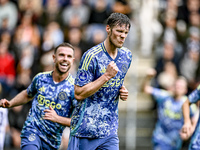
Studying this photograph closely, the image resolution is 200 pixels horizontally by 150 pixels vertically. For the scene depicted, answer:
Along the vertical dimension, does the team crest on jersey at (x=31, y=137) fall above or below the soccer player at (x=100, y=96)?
below

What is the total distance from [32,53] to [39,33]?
1073mm

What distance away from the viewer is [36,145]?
22.4ft

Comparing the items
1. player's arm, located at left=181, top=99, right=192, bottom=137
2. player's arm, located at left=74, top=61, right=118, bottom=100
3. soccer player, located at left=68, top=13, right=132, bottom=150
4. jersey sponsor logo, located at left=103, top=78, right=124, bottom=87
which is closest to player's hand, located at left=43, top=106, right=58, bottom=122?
soccer player, located at left=68, top=13, right=132, bottom=150

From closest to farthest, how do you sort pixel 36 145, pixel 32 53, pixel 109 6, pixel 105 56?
pixel 105 56 < pixel 36 145 < pixel 32 53 < pixel 109 6

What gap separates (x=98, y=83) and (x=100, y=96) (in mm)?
380

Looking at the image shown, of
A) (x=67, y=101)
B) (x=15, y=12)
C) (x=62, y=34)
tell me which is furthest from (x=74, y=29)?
(x=67, y=101)

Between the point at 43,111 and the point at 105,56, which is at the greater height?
the point at 105,56

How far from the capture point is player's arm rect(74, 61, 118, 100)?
5.74 m

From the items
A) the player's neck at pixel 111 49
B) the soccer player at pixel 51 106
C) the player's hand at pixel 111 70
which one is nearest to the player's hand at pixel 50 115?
the soccer player at pixel 51 106

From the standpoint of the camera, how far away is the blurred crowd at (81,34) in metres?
12.9

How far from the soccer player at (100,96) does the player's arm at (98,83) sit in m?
0.02

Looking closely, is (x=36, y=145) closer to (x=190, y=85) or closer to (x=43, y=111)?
(x=43, y=111)

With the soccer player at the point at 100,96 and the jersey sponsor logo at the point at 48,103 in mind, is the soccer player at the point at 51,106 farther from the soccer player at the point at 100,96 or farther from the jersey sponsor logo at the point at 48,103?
the soccer player at the point at 100,96

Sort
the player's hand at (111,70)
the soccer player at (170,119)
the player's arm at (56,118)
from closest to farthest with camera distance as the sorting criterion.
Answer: the player's hand at (111,70) < the player's arm at (56,118) < the soccer player at (170,119)
